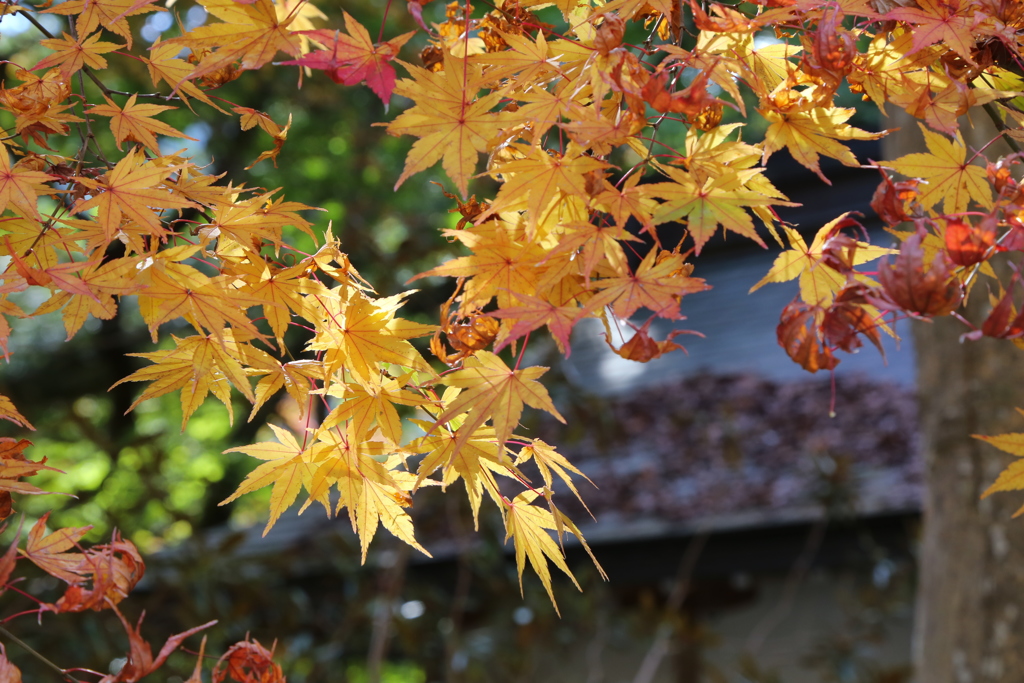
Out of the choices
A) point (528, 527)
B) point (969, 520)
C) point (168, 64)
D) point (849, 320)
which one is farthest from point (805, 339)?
point (969, 520)

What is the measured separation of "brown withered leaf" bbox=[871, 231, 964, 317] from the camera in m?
0.66

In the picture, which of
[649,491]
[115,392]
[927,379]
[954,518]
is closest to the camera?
[954,518]

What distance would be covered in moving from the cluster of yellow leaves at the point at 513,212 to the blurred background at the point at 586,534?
76.5 inches

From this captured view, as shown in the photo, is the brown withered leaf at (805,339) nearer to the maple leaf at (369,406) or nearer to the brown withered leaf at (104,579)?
the maple leaf at (369,406)

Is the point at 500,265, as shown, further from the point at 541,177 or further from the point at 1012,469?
the point at 1012,469

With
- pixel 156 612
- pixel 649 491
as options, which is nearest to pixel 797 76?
pixel 649 491

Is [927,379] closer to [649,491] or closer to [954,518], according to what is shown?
[954,518]

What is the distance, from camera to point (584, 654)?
176 inches

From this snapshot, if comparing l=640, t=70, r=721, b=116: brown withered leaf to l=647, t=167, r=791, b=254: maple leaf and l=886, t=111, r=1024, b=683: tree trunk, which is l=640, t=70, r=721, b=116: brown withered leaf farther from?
l=886, t=111, r=1024, b=683: tree trunk

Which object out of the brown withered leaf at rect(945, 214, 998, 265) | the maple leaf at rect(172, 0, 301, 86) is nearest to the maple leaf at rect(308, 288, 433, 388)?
the maple leaf at rect(172, 0, 301, 86)

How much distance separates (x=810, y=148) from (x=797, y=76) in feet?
0.24

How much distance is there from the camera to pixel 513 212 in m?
0.91

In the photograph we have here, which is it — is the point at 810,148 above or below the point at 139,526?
above

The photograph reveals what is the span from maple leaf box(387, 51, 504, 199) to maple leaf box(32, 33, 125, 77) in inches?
A: 17.3
